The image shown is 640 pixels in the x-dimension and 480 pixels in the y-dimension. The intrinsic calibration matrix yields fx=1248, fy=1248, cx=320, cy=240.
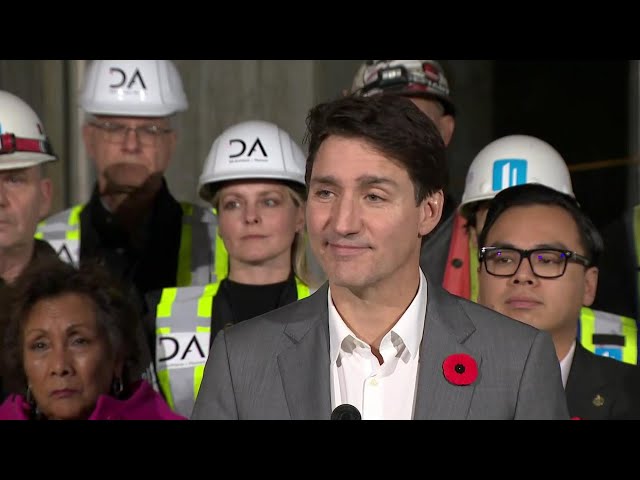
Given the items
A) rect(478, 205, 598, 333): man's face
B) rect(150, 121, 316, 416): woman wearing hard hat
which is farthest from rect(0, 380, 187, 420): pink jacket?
rect(478, 205, 598, 333): man's face

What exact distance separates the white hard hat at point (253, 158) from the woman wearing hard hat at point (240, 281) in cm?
1

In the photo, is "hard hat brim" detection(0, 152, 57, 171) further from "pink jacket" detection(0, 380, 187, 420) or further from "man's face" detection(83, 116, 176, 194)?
"pink jacket" detection(0, 380, 187, 420)

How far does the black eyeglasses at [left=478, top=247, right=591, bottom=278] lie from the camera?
4.44m

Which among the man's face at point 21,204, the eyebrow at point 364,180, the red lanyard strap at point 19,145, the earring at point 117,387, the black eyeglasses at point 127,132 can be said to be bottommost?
the earring at point 117,387

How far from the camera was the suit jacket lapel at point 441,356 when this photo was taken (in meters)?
2.88

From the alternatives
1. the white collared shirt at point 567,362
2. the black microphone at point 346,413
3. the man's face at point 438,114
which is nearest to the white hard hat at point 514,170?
the man's face at point 438,114

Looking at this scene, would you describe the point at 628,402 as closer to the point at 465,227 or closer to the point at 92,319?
the point at 465,227

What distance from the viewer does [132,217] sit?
6094 mm

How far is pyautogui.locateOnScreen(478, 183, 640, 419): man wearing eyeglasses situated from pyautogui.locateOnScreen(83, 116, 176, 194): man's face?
201 centimetres

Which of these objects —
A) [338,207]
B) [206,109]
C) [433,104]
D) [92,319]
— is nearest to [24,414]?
[92,319]

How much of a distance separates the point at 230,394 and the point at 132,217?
325 centimetres

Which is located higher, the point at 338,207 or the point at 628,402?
the point at 338,207

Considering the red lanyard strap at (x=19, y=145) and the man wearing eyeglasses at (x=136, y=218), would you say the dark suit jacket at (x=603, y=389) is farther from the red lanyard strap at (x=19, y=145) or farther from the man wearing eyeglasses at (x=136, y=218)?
the red lanyard strap at (x=19, y=145)

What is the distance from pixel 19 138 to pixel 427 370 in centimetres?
343
